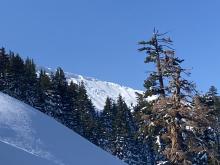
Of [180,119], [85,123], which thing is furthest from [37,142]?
[85,123]

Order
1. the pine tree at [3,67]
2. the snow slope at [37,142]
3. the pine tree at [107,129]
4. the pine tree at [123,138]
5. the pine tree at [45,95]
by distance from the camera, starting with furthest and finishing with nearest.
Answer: the pine tree at [107,129]
the pine tree at [123,138]
the pine tree at [45,95]
the pine tree at [3,67]
the snow slope at [37,142]

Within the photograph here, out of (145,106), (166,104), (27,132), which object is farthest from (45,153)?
(145,106)

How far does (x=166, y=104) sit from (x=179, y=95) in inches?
33.7

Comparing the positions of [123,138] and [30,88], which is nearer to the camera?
[30,88]

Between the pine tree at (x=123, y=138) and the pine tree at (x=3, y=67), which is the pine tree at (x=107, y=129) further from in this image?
the pine tree at (x=3, y=67)

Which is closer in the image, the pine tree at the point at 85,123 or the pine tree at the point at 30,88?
the pine tree at the point at 30,88

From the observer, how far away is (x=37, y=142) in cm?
1845

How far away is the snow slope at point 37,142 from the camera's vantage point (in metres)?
16.5

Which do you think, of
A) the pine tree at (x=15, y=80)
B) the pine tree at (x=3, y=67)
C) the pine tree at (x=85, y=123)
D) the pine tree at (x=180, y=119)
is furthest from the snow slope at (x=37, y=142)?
the pine tree at (x=85, y=123)

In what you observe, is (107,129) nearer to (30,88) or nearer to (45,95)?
(45,95)

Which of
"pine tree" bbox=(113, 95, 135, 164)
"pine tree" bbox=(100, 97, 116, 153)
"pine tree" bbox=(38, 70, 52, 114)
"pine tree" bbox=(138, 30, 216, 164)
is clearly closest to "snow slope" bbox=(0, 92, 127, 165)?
"pine tree" bbox=(138, 30, 216, 164)

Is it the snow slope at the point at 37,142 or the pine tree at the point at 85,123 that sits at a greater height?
the pine tree at the point at 85,123

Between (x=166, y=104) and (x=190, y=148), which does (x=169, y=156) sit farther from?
(x=166, y=104)

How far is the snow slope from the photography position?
16516 millimetres
